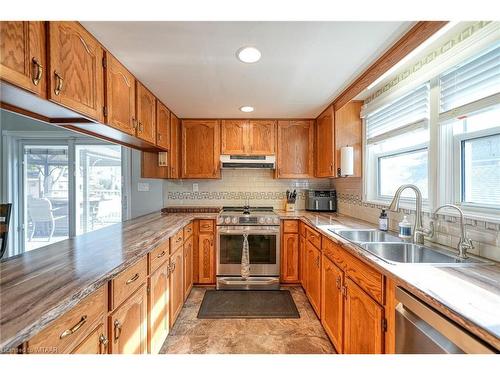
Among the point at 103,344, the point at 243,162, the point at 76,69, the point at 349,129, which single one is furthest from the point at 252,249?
the point at 76,69

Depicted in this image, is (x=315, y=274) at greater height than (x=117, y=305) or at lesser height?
lesser

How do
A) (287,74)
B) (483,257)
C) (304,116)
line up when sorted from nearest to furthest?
(483,257) → (287,74) → (304,116)

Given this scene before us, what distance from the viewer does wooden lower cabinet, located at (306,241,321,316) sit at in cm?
230

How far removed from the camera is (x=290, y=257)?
10.1ft

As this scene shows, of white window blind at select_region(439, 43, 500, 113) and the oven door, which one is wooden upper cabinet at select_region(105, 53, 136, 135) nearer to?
the oven door

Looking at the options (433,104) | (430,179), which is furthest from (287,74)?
(430,179)

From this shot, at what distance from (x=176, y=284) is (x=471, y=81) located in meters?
2.64

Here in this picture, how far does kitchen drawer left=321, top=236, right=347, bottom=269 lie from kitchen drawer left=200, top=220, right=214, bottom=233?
142 centimetres

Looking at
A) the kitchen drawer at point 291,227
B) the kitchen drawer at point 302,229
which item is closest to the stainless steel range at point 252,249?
the kitchen drawer at point 291,227

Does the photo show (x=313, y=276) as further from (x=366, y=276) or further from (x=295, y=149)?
(x=295, y=149)

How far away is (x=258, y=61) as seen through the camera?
1.77 metres

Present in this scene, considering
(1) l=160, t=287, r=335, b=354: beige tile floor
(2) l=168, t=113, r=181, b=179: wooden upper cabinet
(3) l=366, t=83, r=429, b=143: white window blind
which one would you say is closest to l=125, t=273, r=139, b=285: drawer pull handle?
(1) l=160, t=287, r=335, b=354: beige tile floor

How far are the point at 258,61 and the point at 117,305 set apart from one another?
1.74 meters
